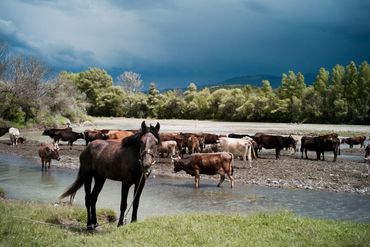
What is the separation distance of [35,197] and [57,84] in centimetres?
5176

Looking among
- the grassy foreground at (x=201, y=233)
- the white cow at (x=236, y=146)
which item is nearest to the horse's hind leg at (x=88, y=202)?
the grassy foreground at (x=201, y=233)

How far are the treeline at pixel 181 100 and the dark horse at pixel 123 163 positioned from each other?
48.6 meters

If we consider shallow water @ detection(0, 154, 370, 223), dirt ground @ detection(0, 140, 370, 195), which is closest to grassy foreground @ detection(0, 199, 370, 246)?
shallow water @ detection(0, 154, 370, 223)

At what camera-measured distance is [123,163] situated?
8562 mm

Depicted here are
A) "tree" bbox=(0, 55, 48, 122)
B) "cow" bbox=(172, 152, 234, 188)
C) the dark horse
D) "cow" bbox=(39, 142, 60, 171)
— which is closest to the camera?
the dark horse

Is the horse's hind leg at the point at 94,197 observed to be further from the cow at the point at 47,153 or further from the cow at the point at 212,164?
the cow at the point at 47,153

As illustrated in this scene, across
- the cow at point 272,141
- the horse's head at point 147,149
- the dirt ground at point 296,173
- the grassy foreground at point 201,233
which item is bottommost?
the dirt ground at point 296,173

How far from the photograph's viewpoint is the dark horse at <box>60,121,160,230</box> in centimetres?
810

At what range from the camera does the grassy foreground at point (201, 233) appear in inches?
280

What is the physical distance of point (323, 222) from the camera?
9.01 m

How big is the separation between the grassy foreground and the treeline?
49913 millimetres

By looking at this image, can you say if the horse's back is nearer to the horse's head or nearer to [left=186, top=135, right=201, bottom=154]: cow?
the horse's head

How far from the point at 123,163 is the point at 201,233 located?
2196 mm

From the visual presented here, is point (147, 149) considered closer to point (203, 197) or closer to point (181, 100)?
point (203, 197)
